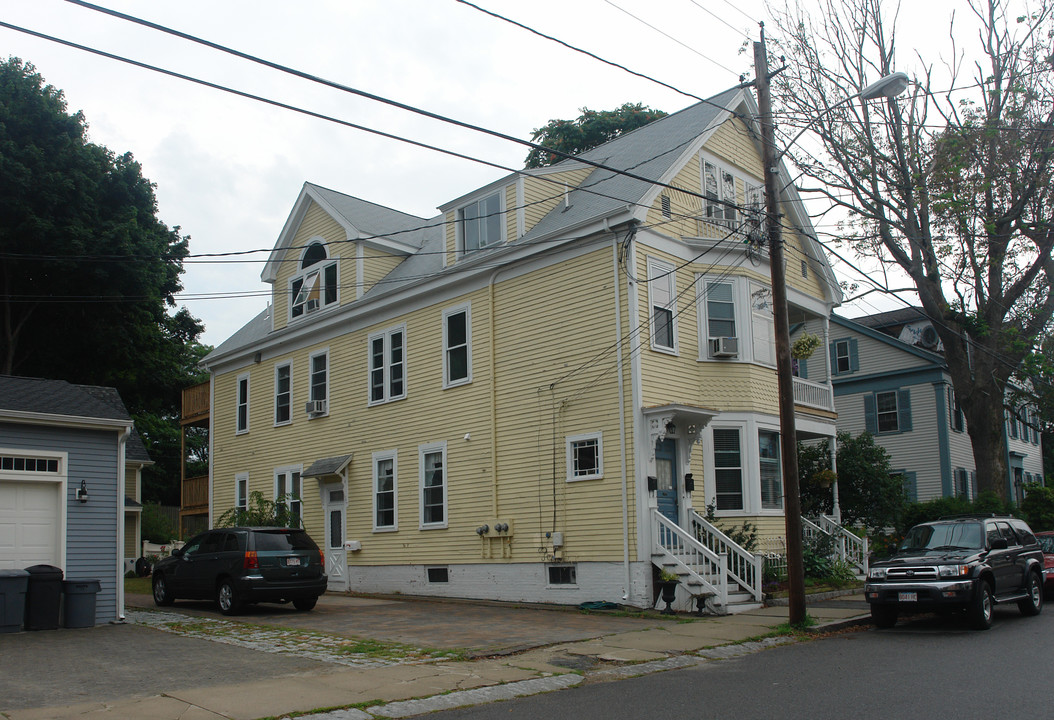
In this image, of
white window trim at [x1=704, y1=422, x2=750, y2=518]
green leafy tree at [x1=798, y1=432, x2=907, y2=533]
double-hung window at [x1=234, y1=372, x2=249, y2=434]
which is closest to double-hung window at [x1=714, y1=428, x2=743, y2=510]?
white window trim at [x1=704, y1=422, x2=750, y2=518]

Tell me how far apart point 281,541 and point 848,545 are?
13.1 m

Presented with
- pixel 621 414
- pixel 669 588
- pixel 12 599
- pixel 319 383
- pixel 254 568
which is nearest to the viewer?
pixel 12 599

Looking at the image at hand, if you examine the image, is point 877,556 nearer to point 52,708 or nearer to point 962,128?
point 962,128

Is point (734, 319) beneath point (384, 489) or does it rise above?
above

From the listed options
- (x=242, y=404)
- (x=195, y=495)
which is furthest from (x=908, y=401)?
(x=195, y=495)

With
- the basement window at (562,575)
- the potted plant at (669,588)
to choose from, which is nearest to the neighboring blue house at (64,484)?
the basement window at (562,575)

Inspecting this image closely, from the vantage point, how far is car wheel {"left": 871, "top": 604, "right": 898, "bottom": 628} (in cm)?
1414

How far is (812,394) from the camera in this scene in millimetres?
22469

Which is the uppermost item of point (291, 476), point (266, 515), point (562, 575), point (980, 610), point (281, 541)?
point (291, 476)

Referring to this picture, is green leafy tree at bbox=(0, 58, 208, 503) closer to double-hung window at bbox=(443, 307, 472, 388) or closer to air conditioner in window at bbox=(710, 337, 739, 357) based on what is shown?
double-hung window at bbox=(443, 307, 472, 388)

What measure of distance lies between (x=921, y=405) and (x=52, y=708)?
1243 inches

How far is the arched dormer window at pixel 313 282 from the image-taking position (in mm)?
25688

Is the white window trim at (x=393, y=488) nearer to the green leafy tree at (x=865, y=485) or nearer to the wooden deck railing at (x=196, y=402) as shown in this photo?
the green leafy tree at (x=865, y=485)

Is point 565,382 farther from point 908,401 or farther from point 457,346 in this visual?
point 908,401
